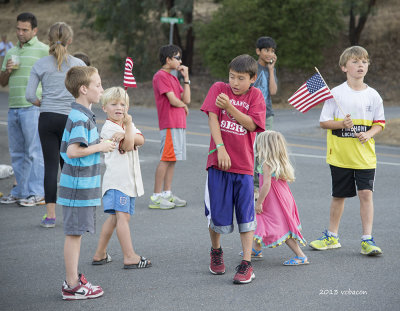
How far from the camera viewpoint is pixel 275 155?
5.77m

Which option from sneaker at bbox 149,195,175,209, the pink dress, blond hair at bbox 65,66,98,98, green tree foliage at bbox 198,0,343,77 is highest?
green tree foliage at bbox 198,0,343,77

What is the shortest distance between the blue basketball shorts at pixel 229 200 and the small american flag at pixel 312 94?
1.37 meters

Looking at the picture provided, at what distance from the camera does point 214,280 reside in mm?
5270

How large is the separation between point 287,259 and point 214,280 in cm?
98

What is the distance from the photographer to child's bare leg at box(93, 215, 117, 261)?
5.59 meters

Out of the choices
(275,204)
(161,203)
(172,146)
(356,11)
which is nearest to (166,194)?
(161,203)

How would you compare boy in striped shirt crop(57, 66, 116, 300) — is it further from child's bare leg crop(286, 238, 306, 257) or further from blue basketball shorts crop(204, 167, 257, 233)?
child's bare leg crop(286, 238, 306, 257)

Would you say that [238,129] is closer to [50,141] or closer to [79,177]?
[79,177]

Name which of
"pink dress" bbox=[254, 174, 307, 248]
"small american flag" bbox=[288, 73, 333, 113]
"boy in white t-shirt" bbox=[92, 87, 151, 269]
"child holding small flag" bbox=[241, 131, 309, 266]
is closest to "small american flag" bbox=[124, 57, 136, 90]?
"boy in white t-shirt" bbox=[92, 87, 151, 269]

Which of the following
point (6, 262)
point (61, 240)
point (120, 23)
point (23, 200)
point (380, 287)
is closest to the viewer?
point (380, 287)

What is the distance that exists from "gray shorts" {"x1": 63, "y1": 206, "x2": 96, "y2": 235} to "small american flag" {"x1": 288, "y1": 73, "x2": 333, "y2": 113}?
8.13 ft

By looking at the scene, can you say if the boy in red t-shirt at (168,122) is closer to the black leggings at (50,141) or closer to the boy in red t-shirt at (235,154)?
the black leggings at (50,141)

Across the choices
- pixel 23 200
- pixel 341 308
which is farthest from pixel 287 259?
pixel 23 200

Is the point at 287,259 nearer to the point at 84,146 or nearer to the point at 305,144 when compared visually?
the point at 84,146
